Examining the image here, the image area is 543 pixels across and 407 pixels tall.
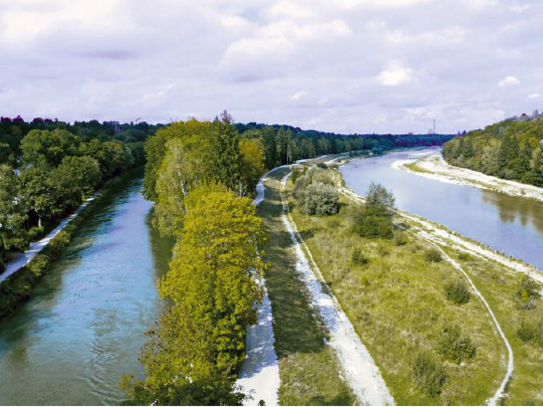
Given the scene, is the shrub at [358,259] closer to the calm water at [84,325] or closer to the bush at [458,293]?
the bush at [458,293]

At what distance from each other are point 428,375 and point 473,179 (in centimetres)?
9198

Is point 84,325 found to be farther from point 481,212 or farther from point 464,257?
point 481,212

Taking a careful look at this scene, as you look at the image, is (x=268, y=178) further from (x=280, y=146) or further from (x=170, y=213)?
(x=170, y=213)

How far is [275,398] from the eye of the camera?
1730 cm

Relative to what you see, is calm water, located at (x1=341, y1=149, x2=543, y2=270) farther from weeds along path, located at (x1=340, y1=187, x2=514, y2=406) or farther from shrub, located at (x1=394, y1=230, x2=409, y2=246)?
shrub, located at (x1=394, y1=230, x2=409, y2=246)

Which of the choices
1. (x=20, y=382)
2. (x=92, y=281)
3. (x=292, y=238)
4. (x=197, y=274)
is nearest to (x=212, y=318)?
(x=197, y=274)

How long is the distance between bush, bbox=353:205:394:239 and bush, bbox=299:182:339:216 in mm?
7409

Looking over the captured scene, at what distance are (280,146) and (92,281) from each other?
304ft

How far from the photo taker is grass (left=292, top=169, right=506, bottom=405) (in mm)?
18875

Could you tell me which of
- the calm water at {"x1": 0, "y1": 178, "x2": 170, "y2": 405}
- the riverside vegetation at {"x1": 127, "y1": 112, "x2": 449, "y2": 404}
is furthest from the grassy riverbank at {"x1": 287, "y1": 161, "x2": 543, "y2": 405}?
the calm water at {"x1": 0, "y1": 178, "x2": 170, "y2": 405}

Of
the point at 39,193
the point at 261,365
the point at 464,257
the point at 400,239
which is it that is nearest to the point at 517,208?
the point at 400,239

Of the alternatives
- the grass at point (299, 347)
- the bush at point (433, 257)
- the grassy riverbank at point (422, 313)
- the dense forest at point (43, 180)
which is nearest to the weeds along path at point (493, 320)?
the grassy riverbank at point (422, 313)

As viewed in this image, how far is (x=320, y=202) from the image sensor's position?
52781 mm

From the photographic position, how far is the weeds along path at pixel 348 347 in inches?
720
